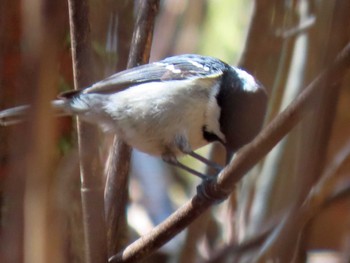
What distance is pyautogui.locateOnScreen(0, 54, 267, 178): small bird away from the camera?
4.46ft

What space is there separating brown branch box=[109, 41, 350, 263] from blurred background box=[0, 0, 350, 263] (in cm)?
5

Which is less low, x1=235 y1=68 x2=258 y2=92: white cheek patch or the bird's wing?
x1=235 y1=68 x2=258 y2=92: white cheek patch

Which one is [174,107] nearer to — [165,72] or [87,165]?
[165,72]

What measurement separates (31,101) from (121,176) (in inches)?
32.3

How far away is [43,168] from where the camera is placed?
43 centimetres

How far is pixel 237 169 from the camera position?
97 centimetres

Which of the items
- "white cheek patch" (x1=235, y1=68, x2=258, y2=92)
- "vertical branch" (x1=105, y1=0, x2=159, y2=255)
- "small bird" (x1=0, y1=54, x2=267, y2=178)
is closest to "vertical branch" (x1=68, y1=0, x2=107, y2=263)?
"vertical branch" (x1=105, y1=0, x2=159, y2=255)

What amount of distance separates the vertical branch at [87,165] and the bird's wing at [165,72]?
0.34 metres

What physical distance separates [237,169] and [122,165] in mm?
330

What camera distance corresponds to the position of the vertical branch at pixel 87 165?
3.17ft

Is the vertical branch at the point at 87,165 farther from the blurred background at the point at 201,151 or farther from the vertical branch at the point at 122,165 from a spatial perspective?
the vertical branch at the point at 122,165

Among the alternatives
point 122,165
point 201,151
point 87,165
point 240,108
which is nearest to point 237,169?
point 87,165

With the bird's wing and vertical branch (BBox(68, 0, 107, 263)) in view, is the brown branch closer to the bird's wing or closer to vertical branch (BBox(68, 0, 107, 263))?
vertical branch (BBox(68, 0, 107, 263))

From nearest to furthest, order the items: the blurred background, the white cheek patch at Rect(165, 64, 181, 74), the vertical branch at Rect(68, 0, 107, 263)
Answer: the blurred background → the vertical branch at Rect(68, 0, 107, 263) → the white cheek patch at Rect(165, 64, 181, 74)
